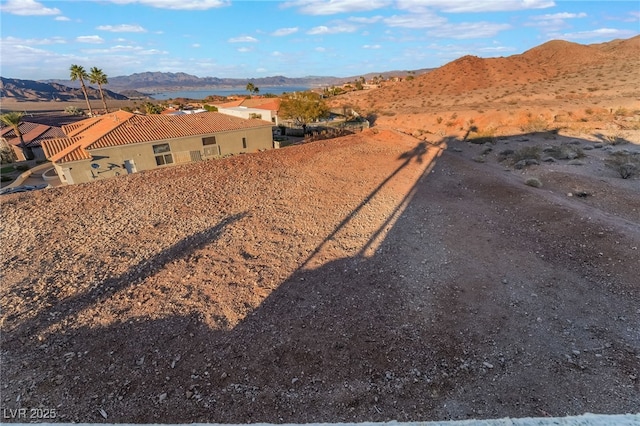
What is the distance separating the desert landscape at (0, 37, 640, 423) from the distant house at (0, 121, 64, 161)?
134ft

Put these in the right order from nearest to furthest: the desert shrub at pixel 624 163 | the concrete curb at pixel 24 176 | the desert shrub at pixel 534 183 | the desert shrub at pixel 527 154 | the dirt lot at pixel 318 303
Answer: the dirt lot at pixel 318 303 → the desert shrub at pixel 534 183 → the desert shrub at pixel 624 163 → the desert shrub at pixel 527 154 → the concrete curb at pixel 24 176

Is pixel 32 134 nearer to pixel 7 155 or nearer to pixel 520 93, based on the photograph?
pixel 7 155

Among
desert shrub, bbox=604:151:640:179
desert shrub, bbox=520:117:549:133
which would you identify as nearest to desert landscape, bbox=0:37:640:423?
desert shrub, bbox=604:151:640:179

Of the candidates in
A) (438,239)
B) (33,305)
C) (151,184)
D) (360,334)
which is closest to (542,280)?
(438,239)

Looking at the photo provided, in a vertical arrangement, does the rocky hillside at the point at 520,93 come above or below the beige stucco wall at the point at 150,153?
above

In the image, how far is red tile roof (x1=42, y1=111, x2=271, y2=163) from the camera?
25312 mm

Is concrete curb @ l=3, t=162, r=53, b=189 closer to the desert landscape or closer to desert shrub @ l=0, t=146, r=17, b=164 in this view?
desert shrub @ l=0, t=146, r=17, b=164

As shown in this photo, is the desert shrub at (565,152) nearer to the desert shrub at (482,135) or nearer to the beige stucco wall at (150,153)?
the desert shrub at (482,135)

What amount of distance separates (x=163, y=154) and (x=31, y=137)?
111 feet

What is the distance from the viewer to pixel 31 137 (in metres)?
46.0

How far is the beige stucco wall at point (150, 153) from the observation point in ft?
81.8

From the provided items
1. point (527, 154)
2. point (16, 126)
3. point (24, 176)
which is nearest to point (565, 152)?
point (527, 154)

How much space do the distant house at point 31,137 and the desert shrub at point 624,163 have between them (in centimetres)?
6176

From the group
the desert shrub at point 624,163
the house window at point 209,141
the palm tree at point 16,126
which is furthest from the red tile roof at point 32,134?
the desert shrub at point 624,163
